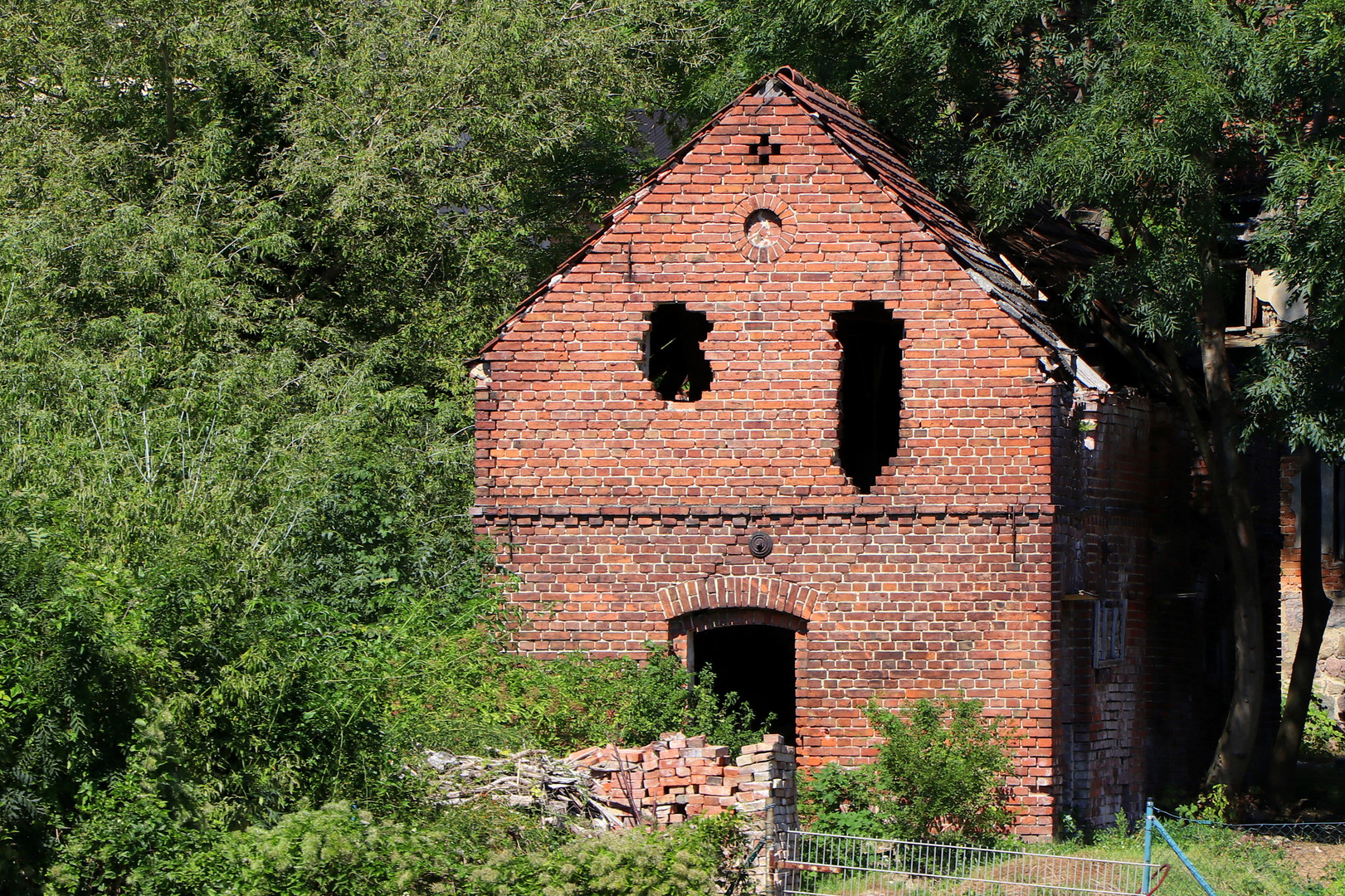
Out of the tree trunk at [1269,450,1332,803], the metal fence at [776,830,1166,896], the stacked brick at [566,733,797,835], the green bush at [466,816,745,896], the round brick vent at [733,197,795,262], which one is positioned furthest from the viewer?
the tree trunk at [1269,450,1332,803]

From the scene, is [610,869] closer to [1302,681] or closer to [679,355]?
[679,355]

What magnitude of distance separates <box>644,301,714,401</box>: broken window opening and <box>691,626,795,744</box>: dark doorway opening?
295cm

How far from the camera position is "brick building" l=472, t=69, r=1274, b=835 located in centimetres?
1348

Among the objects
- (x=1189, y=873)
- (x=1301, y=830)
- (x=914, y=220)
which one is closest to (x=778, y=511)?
(x=914, y=220)

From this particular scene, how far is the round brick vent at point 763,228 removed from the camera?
14.0m

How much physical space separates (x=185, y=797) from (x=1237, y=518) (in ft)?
37.0

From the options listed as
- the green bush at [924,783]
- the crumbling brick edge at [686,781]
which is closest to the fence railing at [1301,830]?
the green bush at [924,783]

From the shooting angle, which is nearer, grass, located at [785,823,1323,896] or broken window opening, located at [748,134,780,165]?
grass, located at [785,823,1323,896]

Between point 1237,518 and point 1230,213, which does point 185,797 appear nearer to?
point 1237,518

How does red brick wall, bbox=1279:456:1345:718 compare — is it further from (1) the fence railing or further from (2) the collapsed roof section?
(2) the collapsed roof section

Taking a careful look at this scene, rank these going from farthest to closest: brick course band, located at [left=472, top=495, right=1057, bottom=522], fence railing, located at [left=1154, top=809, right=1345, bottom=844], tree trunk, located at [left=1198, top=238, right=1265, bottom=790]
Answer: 1. tree trunk, located at [left=1198, top=238, right=1265, bottom=790]
2. fence railing, located at [left=1154, top=809, right=1345, bottom=844]
3. brick course band, located at [left=472, top=495, right=1057, bottom=522]

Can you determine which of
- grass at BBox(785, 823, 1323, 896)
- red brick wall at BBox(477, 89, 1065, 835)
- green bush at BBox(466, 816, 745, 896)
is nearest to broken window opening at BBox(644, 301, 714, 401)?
red brick wall at BBox(477, 89, 1065, 835)

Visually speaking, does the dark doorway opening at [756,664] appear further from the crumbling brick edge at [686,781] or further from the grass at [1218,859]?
the crumbling brick edge at [686,781]

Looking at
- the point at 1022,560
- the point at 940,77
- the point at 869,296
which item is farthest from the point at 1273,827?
the point at 940,77
